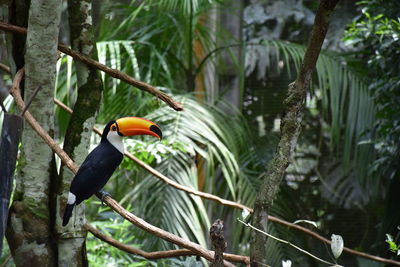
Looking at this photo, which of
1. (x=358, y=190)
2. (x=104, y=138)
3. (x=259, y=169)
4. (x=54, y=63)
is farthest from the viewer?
(x=358, y=190)

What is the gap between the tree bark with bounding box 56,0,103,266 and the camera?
1936 mm

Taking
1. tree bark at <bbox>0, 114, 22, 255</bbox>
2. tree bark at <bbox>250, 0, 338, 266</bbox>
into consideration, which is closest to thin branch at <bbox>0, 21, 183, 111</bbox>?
tree bark at <bbox>250, 0, 338, 266</bbox>

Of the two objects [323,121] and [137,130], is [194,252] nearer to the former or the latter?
[137,130]

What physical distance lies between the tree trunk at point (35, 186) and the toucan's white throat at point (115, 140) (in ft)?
0.63

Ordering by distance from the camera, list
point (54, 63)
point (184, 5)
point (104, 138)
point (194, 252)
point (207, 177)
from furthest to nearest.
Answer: point (207, 177) < point (184, 5) < point (104, 138) < point (54, 63) < point (194, 252)

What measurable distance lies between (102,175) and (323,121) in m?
2.18

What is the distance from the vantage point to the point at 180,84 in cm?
342

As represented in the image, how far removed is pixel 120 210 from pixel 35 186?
18.0 inches

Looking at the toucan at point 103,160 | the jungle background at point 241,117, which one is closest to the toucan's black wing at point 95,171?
the toucan at point 103,160

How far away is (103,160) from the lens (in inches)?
74.5

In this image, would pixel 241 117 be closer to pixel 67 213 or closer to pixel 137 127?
pixel 137 127

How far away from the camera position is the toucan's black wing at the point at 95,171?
1770 mm

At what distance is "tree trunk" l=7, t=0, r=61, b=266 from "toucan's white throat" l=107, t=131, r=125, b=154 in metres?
0.19

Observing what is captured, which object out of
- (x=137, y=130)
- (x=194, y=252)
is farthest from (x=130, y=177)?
(x=194, y=252)
